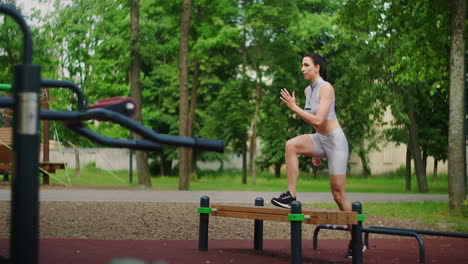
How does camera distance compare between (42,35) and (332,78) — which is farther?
(332,78)

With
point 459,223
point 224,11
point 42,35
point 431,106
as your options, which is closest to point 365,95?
point 431,106

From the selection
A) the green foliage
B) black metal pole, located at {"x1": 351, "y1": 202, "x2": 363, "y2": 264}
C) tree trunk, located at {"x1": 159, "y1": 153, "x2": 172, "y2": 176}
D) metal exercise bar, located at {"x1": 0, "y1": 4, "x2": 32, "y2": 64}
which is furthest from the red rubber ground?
tree trunk, located at {"x1": 159, "y1": 153, "x2": 172, "y2": 176}

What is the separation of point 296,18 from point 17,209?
110 ft

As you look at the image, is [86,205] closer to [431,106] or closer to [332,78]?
[431,106]

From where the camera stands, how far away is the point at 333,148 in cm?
776

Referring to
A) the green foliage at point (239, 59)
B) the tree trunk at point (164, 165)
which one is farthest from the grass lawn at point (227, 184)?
the tree trunk at point (164, 165)

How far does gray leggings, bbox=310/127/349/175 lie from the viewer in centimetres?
776

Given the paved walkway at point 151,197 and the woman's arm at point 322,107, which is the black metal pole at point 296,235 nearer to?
the woman's arm at point 322,107

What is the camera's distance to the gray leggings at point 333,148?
7.76m

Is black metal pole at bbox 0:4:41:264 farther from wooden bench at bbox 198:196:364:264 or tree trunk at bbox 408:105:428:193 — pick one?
tree trunk at bbox 408:105:428:193

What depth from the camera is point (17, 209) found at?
2107 mm

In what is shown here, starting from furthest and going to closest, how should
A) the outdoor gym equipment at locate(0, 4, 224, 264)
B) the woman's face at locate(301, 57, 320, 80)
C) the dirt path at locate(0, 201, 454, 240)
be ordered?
the dirt path at locate(0, 201, 454, 240), the woman's face at locate(301, 57, 320, 80), the outdoor gym equipment at locate(0, 4, 224, 264)

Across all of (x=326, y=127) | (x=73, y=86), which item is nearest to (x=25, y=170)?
(x=73, y=86)

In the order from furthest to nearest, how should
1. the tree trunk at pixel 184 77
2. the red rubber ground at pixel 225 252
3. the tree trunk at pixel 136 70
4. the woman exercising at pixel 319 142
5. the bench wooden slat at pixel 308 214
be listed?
the tree trunk at pixel 136 70 → the tree trunk at pixel 184 77 → the red rubber ground at pixel 225 252 → the woman exercising at pixel 319 142 → the bench wooden slat at pixel 308 214
